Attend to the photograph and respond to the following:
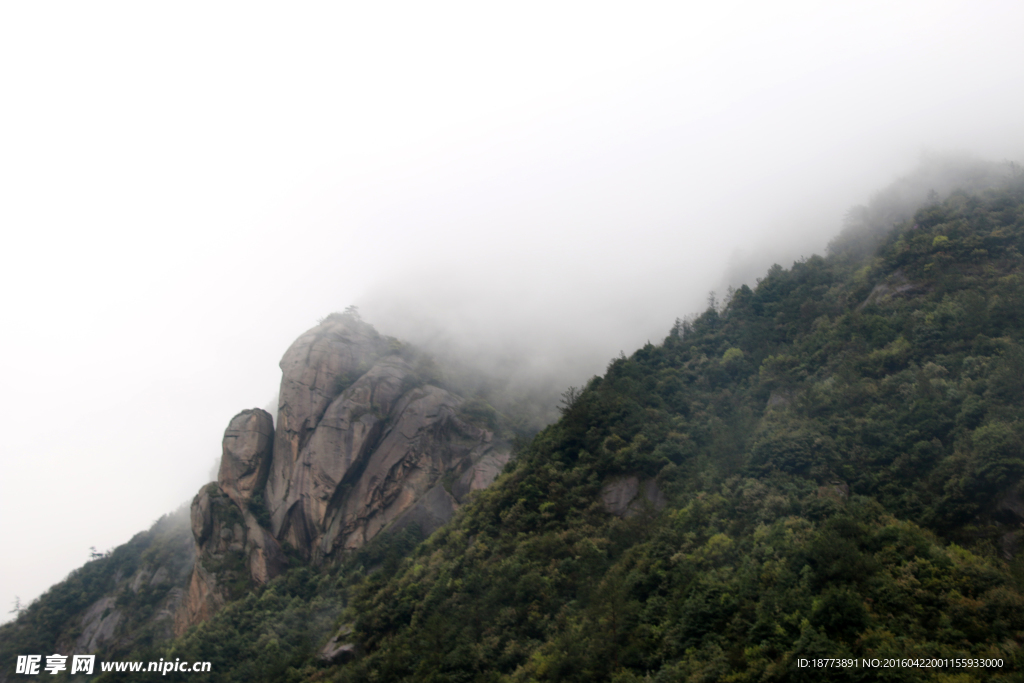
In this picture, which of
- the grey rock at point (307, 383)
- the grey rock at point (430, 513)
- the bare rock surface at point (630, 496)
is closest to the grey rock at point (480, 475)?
the grey rock at point (430, 513)

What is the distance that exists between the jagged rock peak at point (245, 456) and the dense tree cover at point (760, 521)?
1505 cm

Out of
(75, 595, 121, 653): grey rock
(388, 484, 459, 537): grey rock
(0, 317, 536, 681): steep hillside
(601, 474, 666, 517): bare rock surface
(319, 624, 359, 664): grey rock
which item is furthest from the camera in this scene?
(75, 595, 121, 653): grey rock

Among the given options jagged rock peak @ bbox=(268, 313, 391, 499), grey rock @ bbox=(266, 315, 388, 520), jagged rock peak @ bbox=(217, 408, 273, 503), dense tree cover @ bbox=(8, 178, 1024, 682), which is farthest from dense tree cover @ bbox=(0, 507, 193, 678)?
jagged rock peak @ bbox=(268, 313, 391, 499)

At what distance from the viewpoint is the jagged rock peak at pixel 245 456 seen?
8381cm

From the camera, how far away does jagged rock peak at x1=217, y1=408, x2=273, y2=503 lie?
275 feet

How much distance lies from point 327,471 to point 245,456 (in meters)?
14.4

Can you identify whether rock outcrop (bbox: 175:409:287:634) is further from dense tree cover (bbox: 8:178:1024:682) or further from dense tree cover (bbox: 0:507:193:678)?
dense tree cover (bbox: 0:507:193:678)

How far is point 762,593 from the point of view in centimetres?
3331

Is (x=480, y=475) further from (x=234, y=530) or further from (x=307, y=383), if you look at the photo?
(x=234, y=530)

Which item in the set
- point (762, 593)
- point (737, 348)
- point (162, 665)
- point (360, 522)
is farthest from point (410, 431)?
point (762, 593)

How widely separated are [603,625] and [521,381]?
74.5 m

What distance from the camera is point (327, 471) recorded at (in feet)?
264

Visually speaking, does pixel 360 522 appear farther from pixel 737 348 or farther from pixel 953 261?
→ pixel 953 261

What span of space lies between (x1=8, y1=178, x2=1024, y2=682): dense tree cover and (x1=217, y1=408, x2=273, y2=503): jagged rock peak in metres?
15.0
